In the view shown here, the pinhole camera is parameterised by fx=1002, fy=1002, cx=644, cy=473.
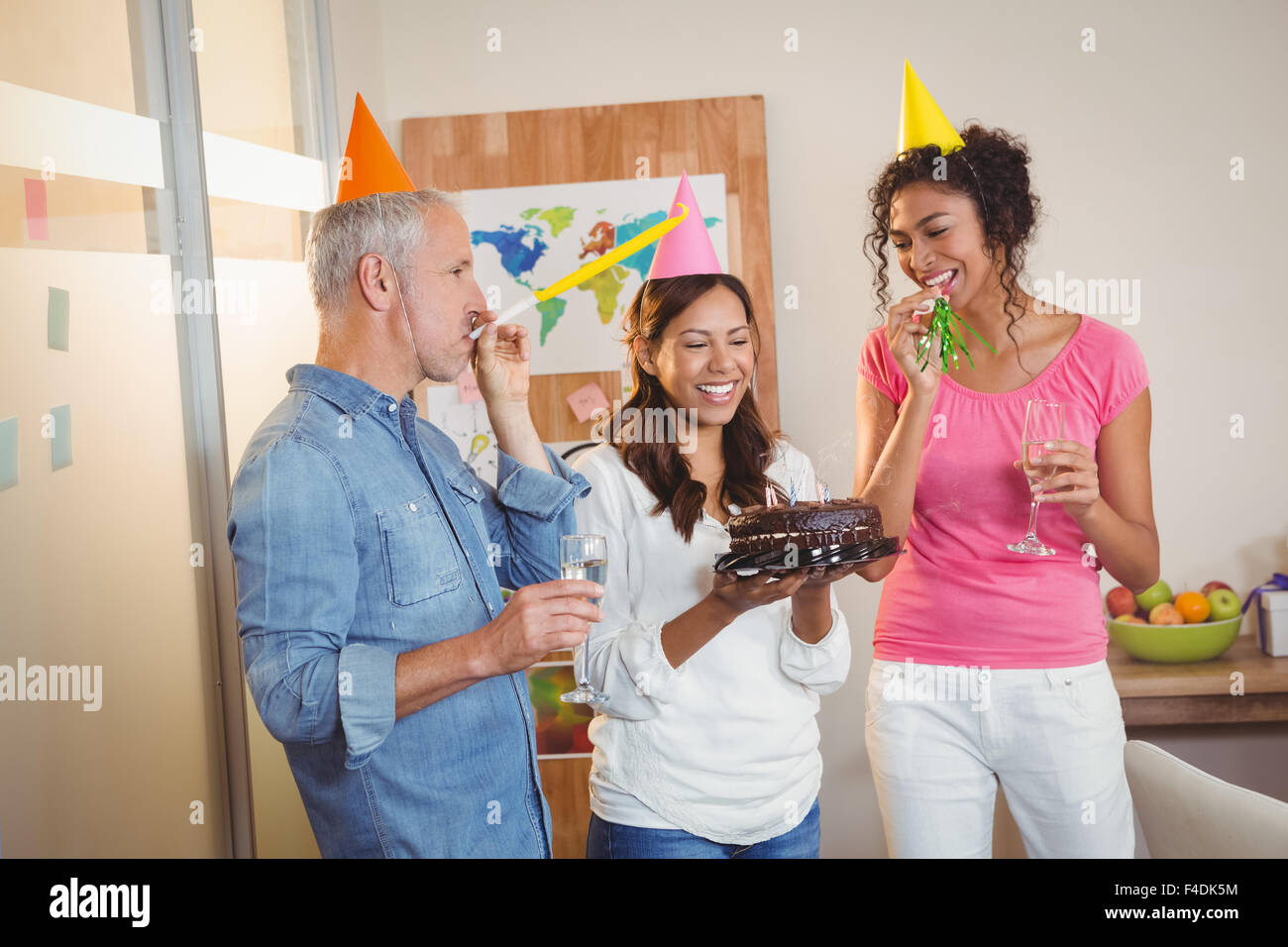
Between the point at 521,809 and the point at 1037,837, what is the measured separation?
71 cm

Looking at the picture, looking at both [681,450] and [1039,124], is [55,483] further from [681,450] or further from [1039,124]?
[1039,124]

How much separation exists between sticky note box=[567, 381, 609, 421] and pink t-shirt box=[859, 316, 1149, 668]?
3.71ft

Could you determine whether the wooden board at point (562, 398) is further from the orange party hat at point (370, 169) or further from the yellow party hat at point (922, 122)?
the orange party hat at point (370, 169)

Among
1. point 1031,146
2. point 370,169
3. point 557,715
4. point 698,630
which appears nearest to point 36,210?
point 370,169

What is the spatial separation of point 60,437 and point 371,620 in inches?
25.1

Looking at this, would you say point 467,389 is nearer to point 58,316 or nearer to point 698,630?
point 58,316

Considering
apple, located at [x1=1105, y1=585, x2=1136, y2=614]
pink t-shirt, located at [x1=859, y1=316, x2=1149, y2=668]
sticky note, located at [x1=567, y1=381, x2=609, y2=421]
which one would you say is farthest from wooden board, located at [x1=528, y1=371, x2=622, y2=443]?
apple, located at [x1=1105, y1=585, x2=1136, y2=614]

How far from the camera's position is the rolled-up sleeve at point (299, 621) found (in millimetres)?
905

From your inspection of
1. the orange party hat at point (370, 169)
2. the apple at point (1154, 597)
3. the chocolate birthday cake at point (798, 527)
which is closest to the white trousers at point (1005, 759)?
the chocolate birthday cake at point (798, 527)

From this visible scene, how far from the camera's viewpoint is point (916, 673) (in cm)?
138

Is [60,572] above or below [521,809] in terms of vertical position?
above

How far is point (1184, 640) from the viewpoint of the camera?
216 cm

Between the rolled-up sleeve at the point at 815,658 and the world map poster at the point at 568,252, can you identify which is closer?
the rolled-up sleeve at the point at 815,658
